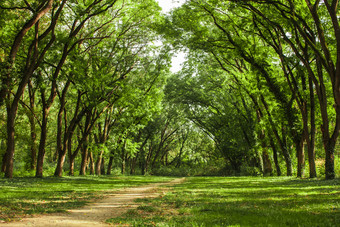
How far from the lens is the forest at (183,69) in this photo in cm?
1808

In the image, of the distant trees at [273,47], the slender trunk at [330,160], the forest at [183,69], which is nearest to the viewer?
the slender trunk at [330,160]

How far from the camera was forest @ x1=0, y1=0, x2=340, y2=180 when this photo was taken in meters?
18.1

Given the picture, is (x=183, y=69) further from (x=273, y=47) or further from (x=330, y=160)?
(x=330, y=160)

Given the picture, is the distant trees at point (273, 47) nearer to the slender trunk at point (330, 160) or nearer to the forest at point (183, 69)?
the forest at point (183, 69)

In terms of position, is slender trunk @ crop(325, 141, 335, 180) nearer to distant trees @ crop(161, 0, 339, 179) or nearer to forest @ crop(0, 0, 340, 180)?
forest @ crop(0, 0, 340, 180)

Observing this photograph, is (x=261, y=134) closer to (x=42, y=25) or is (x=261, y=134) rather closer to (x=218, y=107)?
(x=218, y=107)

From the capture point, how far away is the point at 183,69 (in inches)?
1291

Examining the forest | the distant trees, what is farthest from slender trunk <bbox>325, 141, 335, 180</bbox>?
the distant trees

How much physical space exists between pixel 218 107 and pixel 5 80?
31.9m

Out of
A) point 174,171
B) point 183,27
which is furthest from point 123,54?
point 174,171

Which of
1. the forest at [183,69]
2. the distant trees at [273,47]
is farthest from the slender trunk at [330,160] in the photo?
the distant trees at [273,47]

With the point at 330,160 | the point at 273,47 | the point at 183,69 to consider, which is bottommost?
the point at 330,160

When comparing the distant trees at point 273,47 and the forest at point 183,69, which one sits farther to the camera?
the distant trees at point 273,47

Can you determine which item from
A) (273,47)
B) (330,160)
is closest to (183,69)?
(273,47)
